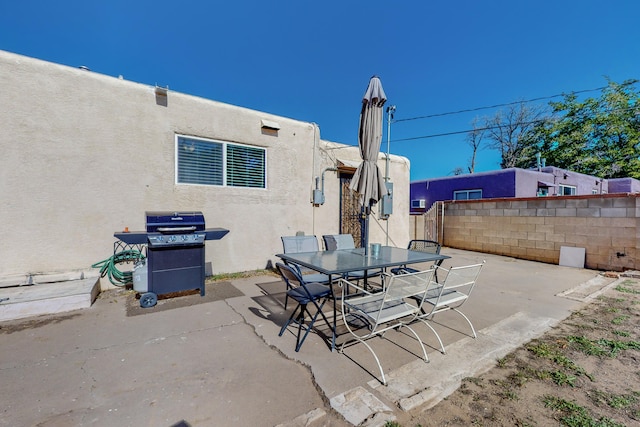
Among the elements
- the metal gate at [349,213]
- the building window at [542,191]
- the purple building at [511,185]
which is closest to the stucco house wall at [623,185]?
the purple building at [511,185]

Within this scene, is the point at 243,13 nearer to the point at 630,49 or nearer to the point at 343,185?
the point at 343,185

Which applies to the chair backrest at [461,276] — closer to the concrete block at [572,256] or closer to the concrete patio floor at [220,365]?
the concrete patio floor at [220,365]

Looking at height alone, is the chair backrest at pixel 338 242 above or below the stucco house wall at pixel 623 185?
below

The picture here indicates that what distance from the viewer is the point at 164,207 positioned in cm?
555

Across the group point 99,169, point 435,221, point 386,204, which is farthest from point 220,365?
point 435,221

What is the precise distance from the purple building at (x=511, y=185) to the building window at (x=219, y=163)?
41.8 ft

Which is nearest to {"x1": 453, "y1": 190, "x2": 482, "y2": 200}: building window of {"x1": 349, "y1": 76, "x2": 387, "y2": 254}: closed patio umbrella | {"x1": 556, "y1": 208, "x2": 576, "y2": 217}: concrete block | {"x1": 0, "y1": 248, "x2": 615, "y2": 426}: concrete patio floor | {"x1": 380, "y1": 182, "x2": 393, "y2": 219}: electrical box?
{"x1": 556, "y1": 208, "x2": 576, "y2": 217}: concrete block

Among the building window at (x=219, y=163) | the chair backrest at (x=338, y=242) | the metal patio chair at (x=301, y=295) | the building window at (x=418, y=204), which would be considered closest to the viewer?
the metal patio chair at (x=301, y=295)

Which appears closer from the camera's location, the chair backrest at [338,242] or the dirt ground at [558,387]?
the dirt ground at [558,387]

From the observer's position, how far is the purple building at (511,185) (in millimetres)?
13547

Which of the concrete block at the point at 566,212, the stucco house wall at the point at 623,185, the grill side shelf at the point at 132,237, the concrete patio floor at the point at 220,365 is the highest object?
the stucco house wall at the point at 623,185

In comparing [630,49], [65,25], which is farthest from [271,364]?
[630,49]

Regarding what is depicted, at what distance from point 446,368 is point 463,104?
555 inches

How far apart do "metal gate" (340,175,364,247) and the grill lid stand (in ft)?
14.6
